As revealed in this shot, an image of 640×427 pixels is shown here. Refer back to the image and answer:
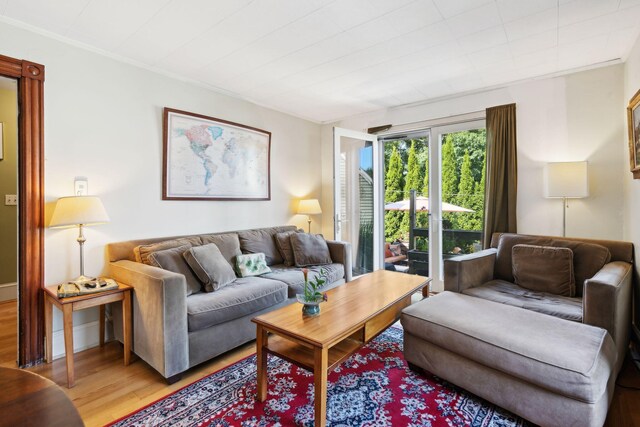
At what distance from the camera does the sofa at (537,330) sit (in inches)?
57.1

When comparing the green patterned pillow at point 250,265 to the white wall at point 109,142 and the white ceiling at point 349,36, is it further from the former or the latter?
the white ceiling at point 349,36

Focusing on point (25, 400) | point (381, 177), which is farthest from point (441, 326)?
point (381, 177)

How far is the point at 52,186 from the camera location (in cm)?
234

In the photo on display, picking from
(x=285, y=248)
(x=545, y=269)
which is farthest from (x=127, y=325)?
(x=545, y=269)

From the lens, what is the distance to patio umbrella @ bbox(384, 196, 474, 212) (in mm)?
3809

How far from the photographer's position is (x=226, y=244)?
310cm

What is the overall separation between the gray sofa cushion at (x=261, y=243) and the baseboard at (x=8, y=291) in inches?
107

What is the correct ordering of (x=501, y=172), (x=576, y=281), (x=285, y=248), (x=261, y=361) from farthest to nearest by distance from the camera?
(x=285, y=248) < (x=501, y=172) < (x=576, y=281) < (x=261, y=361)

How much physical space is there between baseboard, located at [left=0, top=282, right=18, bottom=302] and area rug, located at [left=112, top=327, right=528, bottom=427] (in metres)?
3.14

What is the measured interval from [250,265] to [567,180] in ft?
9.57

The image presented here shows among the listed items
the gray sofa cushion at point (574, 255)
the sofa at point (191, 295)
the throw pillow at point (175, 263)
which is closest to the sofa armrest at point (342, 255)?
the sofa at point (191, 295)

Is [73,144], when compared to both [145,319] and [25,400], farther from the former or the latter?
[25,400]

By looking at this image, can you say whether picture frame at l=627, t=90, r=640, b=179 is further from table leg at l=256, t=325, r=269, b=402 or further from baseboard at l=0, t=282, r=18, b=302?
baseboard at l=0, t=282, r=18, b=302

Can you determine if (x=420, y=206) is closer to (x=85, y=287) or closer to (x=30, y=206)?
(x=85, y=287)
